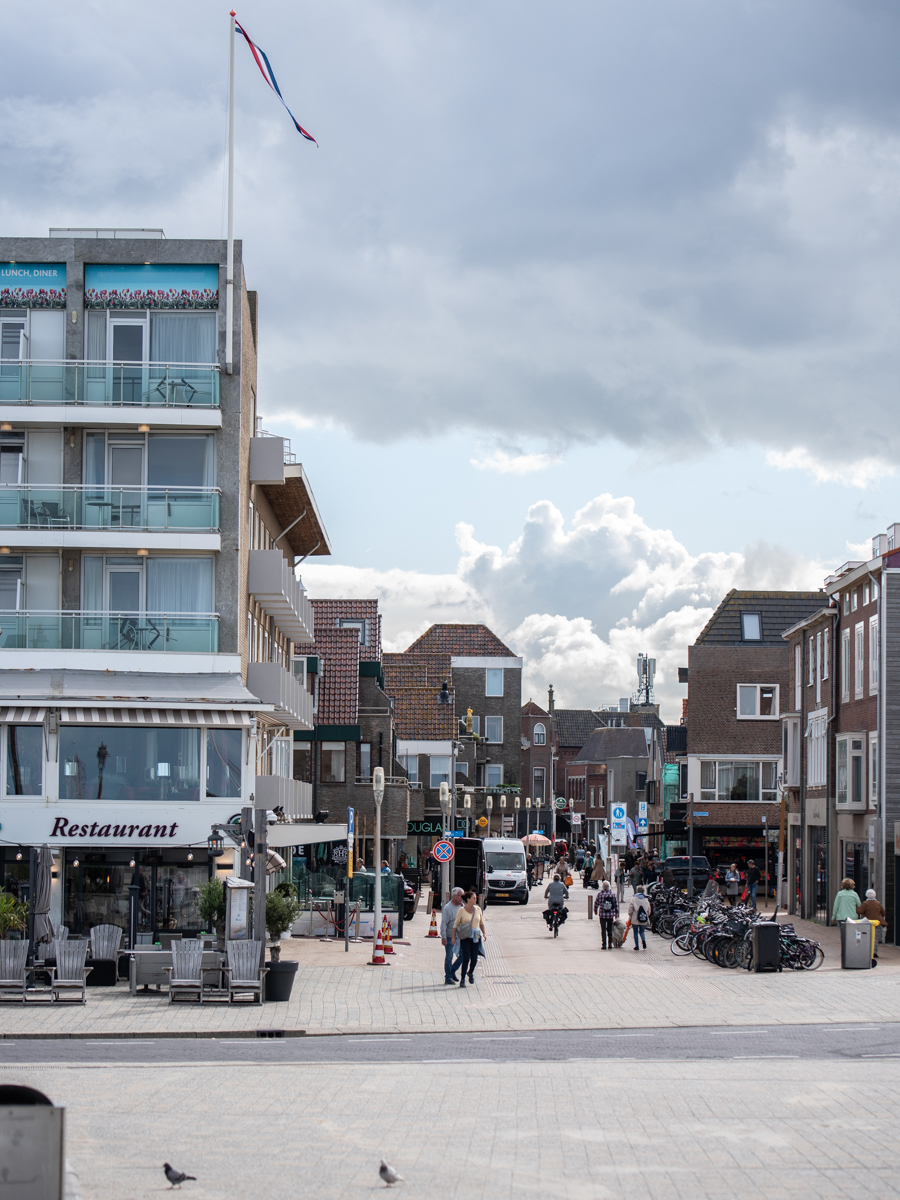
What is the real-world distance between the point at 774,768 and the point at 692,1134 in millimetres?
49729

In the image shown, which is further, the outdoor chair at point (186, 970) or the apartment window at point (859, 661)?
the apartment window at point (859, 661)

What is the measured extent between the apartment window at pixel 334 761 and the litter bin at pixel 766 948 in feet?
94.6

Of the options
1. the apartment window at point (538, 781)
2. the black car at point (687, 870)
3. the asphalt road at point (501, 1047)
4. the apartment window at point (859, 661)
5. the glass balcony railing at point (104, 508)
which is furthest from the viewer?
the apartment window at point (538, 781)

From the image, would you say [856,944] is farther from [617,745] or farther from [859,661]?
[617,745]

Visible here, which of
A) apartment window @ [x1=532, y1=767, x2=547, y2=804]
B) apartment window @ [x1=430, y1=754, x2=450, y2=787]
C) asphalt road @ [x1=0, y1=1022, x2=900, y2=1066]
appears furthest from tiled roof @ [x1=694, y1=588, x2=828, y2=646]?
apartment window @ [x1=532, y1=767, x2=547, y2=804]

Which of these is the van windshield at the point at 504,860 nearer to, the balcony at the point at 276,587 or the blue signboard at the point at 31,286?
the balcony at the point at 276,587

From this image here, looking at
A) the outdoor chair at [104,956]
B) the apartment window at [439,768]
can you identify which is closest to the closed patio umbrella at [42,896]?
the outdoor chair at [104,956]

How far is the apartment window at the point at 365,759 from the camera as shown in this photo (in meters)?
55.8

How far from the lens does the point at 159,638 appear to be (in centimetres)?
3288

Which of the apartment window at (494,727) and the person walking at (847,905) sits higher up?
the apartment window at (494,727)

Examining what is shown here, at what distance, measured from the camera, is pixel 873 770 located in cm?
3822

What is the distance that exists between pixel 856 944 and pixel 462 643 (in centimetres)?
6406

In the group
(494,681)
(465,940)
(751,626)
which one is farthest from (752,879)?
(494,681)

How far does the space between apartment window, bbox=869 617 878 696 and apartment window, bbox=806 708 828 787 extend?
5.06 meters
